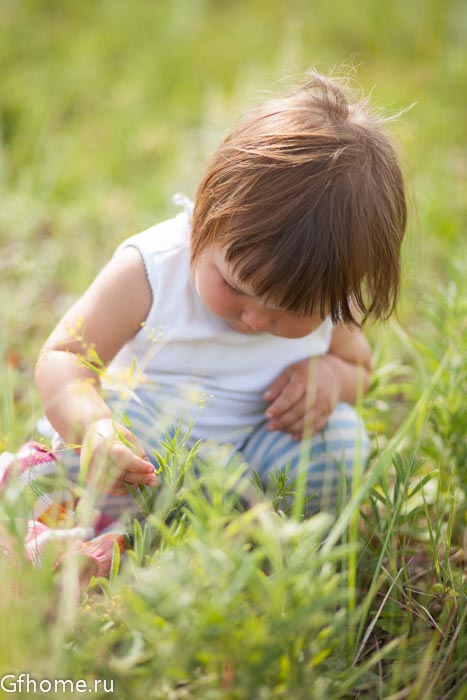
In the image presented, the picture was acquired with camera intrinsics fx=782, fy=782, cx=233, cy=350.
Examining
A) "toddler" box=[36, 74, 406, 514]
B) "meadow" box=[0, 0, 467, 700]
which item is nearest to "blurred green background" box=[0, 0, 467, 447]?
"meadow" box=[0, 0, 467, 700]

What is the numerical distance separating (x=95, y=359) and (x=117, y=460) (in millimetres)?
188

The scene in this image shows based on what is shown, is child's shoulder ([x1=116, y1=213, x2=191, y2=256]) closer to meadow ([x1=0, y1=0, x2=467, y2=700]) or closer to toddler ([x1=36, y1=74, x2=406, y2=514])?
toddler ([x1=36, y1=74, x2=406, y2=514])

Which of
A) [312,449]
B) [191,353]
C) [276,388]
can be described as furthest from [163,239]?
[312,449]

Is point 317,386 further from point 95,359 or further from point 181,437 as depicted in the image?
point 95,359

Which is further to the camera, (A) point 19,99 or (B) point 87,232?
(A) point 19,99

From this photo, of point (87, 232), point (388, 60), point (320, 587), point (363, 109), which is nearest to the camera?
point (320, 587)

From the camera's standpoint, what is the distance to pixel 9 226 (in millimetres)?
2498

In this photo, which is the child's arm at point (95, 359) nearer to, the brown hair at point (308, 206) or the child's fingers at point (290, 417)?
the brown hair at point (308, 206)

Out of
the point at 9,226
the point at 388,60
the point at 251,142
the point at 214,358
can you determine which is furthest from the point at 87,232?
the point at 388,60

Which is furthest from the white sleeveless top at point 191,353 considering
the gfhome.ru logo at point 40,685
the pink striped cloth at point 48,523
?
the gfhome.ru logo at point 40,685

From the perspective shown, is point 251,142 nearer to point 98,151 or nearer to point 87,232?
point 87,232

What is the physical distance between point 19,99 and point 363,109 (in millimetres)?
2128

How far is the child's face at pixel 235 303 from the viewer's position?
142 cm

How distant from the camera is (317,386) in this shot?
177 centimetres
